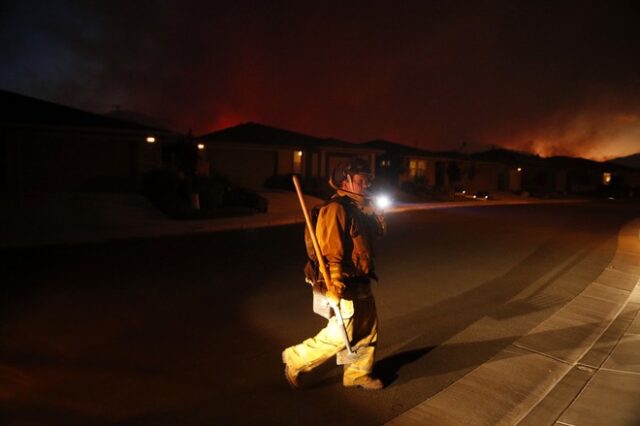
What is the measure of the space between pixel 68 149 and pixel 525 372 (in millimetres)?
19771

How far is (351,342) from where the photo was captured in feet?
11.8

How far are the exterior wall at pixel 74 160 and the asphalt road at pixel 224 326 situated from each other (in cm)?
1034

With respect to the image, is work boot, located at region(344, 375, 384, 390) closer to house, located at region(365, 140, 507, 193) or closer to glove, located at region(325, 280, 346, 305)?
glove, located at region(325, 280, 346, 305)

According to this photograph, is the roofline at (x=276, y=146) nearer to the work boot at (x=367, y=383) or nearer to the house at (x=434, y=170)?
the house at (x=434, y=170)

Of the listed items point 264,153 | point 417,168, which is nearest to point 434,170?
point 417,168

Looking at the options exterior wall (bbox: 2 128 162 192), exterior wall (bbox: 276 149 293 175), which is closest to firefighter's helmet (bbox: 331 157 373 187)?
exterior wall (bbox: 2 128 162 192)

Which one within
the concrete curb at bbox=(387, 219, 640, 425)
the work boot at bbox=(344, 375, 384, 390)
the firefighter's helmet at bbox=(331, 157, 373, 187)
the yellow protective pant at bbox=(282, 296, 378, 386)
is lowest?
the concrete curb at bbox=(387, 219, 640, 425)

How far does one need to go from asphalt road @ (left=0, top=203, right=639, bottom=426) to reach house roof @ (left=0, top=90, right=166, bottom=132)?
33.5 ft

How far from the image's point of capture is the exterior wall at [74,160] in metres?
18.4

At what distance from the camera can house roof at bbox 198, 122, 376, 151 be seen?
1098 inches

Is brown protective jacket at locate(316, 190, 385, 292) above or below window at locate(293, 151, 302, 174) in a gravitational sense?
below

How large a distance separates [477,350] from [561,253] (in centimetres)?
722

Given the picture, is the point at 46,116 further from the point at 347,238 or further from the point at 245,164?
the point at 347,238

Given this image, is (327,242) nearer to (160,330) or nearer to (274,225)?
(160,330)
